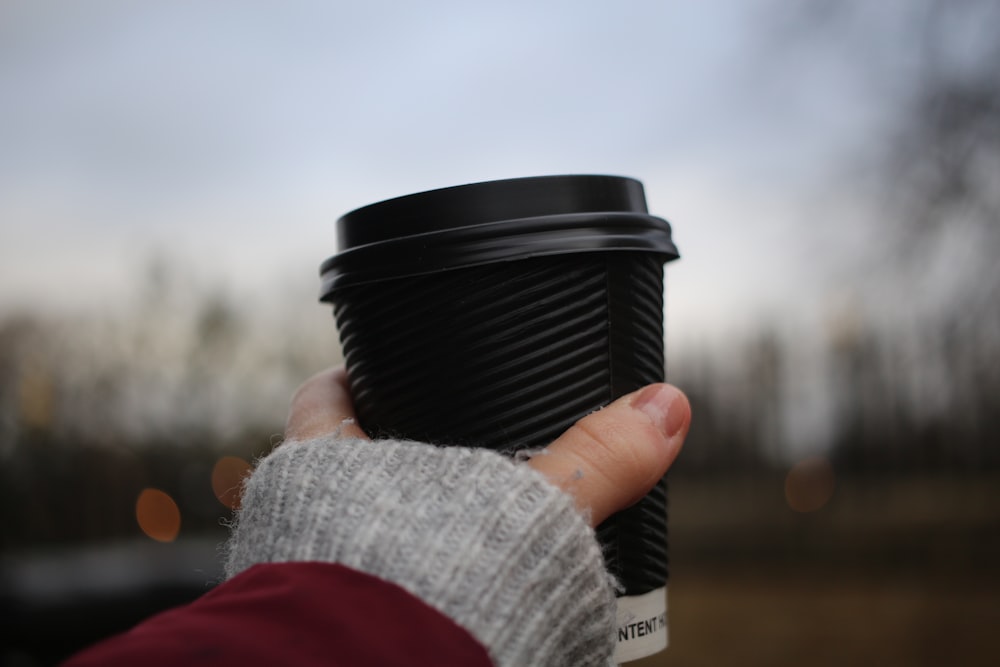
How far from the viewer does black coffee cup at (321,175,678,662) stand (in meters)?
1.08

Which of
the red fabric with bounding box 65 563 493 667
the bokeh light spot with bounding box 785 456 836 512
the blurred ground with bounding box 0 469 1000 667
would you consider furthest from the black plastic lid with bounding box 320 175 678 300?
the bokeh light spot with bounding box 785 456 836 512

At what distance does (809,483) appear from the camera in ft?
63.4

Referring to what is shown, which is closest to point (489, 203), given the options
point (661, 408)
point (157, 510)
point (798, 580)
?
point (661, 408)

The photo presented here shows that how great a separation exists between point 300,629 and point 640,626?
24.7 inches

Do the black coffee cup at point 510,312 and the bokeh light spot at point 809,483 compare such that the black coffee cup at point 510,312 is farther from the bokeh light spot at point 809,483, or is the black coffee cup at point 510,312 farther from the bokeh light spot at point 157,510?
the bokeh light spot at point 157,510

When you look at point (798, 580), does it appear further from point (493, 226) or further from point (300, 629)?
point (300, 629)

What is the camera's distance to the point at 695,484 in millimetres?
20234

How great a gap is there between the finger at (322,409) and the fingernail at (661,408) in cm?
44

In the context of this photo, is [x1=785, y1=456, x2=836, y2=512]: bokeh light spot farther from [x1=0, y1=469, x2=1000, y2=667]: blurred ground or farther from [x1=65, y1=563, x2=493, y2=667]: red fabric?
[x1=65, y1=563, x2=493, y2=667]: red fabric

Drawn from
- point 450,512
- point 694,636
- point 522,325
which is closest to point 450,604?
point 450,512

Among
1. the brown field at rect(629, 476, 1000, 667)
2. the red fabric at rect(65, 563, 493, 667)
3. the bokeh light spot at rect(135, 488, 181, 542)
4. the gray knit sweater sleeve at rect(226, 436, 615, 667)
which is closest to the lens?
the red fabric at rect(65, 563, 493, 667)

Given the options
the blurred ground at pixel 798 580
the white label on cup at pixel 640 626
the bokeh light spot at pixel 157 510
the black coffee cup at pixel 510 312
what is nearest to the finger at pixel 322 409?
the black coffee cup at pixel 510 312

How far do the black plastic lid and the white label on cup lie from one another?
1.78 feet

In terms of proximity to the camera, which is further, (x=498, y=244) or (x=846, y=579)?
(x=846, y=579)
